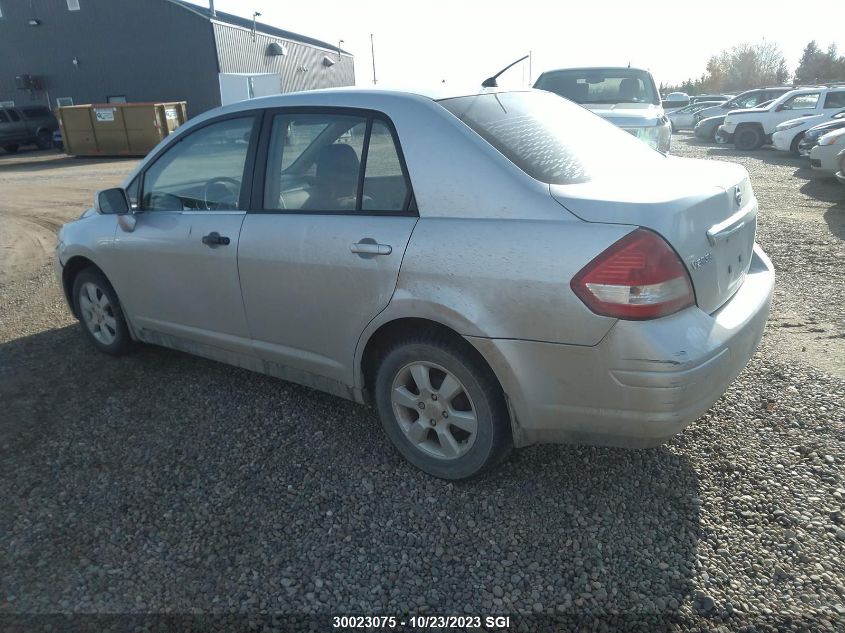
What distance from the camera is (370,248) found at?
113 inches

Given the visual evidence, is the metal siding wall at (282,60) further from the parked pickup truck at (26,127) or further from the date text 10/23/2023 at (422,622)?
the date text 10/23/2023 at (422,622)

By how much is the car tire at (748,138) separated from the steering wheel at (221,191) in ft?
62.8

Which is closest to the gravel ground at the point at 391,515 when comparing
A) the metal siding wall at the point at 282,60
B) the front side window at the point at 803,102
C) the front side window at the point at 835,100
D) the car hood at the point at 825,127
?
the car hood at the point at 825,127

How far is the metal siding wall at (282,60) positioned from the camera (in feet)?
101

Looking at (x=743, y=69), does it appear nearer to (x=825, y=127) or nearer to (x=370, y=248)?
(x=825, y=127)

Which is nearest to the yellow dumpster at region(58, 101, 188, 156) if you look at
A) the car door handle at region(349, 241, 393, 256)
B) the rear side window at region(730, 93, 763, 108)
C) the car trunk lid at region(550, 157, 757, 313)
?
the rear side window at region(730, 93, 763, 108)

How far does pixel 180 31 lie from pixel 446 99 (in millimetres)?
31450

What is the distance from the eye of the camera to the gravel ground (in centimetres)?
235

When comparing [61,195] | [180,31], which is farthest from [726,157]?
[180,31]

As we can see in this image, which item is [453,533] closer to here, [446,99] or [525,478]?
[525,478]

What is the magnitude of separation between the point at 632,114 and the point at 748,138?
513 inches

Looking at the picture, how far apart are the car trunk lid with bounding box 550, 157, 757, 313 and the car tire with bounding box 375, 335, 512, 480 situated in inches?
32.2

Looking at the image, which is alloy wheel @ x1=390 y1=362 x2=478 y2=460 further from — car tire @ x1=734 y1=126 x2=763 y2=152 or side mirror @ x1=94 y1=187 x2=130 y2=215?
car tire @ x1=734 y1=126 x2=763 y2=152

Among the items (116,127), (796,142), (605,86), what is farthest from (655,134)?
(116,127)
